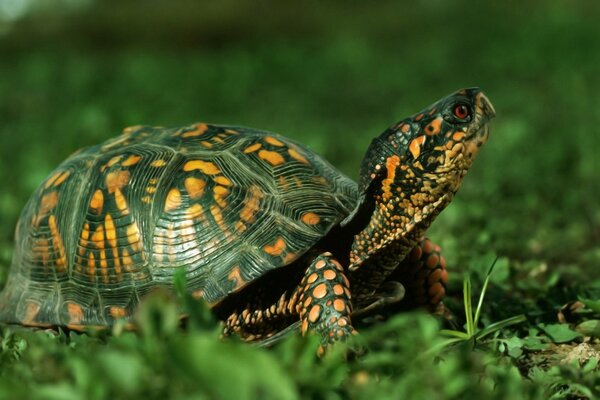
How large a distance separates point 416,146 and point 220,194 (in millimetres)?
733

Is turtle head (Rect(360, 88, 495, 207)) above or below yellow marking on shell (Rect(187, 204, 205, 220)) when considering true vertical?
above

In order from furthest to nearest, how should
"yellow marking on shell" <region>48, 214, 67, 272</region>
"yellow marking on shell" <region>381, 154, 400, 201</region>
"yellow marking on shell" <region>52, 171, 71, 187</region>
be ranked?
1. "yellow marking on shell" <region>52, 171, 71, 187</region>
2. "yellow marking on shell" <region>48, 214, 67, 272</region>
3. "yellow marking on shell" <region>381, 154, 400, 201</region>

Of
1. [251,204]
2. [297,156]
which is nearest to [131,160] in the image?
[251,204]

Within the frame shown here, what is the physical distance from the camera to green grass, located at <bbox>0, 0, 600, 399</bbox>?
1.82 m

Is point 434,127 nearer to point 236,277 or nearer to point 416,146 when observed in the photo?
point 416,146

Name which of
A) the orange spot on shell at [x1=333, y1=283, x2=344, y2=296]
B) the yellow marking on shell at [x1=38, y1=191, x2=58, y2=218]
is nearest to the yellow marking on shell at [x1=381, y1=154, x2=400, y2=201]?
the orange spot on shell at [x1=333, y1=283, x2=344, y2=296]

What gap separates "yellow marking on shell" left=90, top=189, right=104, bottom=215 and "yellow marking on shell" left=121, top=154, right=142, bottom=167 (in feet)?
0.47

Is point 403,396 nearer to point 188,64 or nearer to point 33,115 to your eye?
point 33,115

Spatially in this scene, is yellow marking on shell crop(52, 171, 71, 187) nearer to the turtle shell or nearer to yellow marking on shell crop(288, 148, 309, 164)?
the turtle shell

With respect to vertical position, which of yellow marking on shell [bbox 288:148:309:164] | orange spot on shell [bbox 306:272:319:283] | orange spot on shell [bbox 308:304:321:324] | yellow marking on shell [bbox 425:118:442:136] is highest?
yellow marking on shell [bbox 425:118:442:136]

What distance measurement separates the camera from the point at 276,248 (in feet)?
8.71

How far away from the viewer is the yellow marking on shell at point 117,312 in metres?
2.78

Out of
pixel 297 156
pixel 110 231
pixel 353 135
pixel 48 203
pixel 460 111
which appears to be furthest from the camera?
pixel 353 135

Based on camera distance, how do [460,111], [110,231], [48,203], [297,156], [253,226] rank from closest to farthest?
[460,111] < [253,226] < [110,231] < [297,156] < [48,203]
